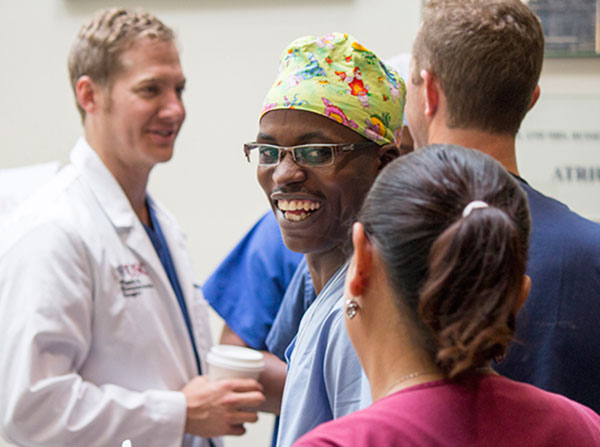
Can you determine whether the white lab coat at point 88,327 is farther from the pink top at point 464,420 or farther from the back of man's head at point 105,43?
the pink top at point 464,420

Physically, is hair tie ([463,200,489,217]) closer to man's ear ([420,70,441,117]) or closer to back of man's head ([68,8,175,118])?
man's ear ([420,70,441,117])

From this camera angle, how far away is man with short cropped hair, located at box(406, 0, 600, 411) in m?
1.11

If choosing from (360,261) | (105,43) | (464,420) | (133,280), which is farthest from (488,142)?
(105,43)

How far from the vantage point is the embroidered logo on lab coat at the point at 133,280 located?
5.82 feet

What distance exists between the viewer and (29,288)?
1.61 m

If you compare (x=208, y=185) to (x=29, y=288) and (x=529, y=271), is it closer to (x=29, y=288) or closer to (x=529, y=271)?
(x=29, y=288)

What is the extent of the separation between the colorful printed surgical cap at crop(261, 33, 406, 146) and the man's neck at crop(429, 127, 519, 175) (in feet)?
0.68

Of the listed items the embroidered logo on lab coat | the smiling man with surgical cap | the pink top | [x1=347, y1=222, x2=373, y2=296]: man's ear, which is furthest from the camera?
the embroidered logo on lab coat

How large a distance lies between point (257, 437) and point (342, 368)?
1.85 m

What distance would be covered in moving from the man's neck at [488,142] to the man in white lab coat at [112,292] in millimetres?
750

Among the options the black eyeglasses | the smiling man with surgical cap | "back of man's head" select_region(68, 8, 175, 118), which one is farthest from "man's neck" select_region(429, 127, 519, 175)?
"back of man's head" select_region(68, 8, 175, 118)

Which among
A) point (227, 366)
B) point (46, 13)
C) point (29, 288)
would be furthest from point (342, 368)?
point (46, 13)

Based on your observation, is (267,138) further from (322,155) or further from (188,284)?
(188,284)

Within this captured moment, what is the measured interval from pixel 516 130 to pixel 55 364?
3.61ft
